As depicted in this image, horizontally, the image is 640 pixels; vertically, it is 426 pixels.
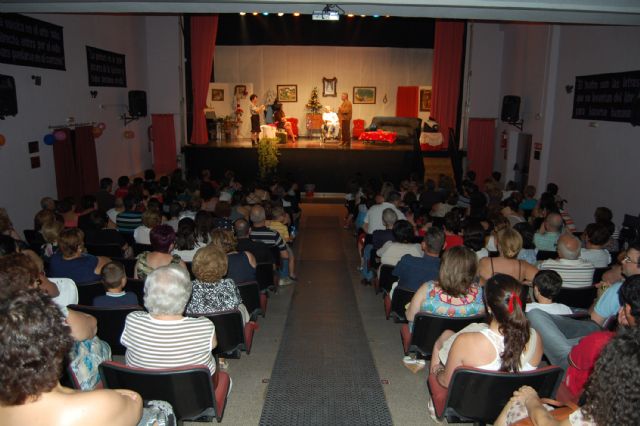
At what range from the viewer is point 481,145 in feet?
43.0

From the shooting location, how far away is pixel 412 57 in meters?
16.1

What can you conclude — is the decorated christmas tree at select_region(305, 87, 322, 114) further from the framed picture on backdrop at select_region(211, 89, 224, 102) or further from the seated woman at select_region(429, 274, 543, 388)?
the seated woman at select_region(429, 274, 543, 388)

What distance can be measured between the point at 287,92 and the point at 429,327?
13.9 meters

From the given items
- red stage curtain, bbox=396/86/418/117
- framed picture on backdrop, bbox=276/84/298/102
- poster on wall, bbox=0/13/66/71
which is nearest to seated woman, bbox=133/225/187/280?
poster on wall, bbox=0/13/66/71

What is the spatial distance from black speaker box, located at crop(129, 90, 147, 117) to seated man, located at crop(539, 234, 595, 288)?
32.8 ft

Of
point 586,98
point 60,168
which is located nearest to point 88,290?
point 60,168

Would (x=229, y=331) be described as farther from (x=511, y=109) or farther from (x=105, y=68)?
(x=511, y=109)

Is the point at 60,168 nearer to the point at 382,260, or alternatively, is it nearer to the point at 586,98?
the point at 382,260

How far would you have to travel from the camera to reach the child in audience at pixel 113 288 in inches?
135

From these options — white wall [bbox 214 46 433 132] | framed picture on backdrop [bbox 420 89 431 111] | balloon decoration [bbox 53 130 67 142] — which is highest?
white wall [bbox 214 46 433 132]

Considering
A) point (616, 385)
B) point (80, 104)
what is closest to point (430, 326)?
point (616, 385)

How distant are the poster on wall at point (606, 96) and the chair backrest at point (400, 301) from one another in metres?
5.39

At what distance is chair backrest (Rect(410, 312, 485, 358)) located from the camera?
328 cm

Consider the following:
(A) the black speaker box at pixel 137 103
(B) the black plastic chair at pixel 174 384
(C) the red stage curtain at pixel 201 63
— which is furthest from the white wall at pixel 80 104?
(B) the black plastic chair at pixel 174 384
